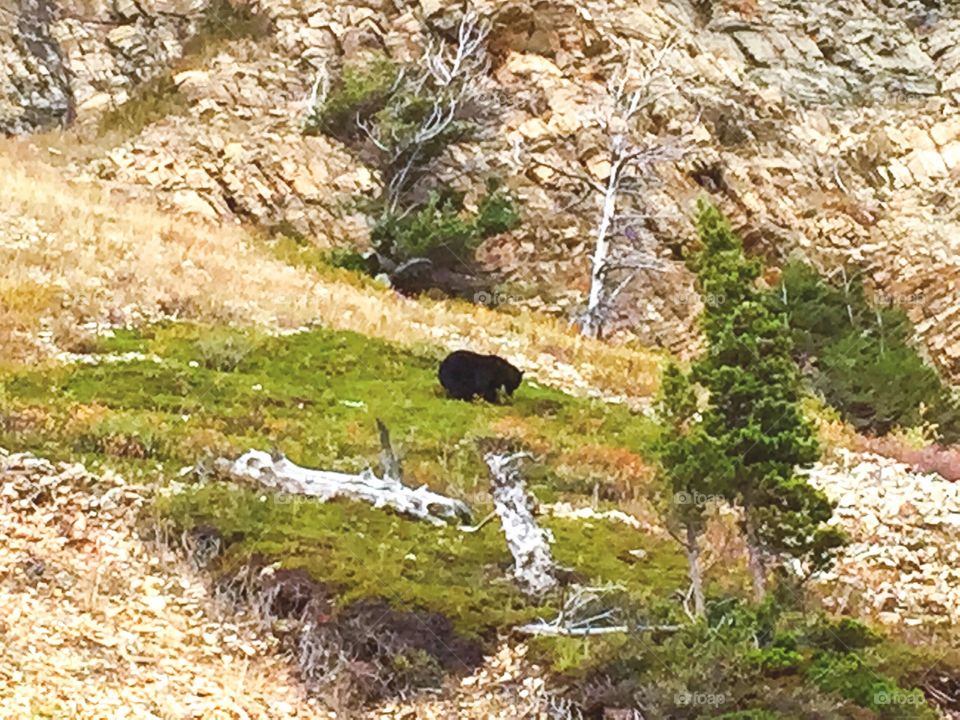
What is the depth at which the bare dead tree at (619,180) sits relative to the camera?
106 ft

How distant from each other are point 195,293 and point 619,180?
15.3 meters

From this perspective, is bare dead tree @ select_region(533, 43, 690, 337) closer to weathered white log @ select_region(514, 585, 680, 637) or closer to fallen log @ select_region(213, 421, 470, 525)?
fallen log @ select_region(213, 421, 470, 525)

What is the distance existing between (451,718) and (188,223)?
24155mm

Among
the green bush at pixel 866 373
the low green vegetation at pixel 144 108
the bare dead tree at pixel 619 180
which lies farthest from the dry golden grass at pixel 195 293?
the low green vegetation at pixel 144 108

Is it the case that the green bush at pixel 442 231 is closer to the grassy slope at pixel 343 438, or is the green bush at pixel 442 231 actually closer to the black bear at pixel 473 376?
the grassy slope at pixel 343 438

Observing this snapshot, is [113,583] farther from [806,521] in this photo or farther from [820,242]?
[820,242]

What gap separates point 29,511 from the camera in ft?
37.5

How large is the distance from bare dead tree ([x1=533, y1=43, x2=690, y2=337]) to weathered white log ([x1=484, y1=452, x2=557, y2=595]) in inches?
791

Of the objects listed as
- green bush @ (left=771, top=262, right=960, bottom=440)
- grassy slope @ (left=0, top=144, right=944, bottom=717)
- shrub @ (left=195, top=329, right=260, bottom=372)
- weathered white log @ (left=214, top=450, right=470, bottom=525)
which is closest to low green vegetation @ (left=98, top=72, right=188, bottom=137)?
grassy slope @ (left=0, top=144, right=944, bottom=717)

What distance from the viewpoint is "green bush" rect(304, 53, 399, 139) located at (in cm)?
3603

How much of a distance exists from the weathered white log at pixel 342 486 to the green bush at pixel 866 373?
46.6 ft

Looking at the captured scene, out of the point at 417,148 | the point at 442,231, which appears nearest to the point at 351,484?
the point at 442,231

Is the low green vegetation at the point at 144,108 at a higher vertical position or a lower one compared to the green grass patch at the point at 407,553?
lower

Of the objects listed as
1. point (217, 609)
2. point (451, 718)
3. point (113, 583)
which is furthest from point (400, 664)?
point (113, 583)
